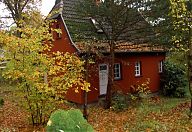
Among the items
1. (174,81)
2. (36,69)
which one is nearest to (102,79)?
(174,81)

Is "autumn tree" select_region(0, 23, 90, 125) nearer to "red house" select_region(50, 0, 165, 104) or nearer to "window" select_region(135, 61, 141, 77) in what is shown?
"red house" select_region(50, 0, 165, 104)

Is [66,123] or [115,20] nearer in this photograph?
[66,123]

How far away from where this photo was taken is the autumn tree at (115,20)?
50.4 ft

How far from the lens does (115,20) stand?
51.9 feet

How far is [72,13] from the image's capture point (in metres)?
19.6

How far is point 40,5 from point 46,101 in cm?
2427

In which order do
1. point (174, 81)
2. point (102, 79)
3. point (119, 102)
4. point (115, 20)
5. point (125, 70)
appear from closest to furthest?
point (115, 20) < point (119, 102) < point (102, 79) < point (125, 70) < point (174, 81)

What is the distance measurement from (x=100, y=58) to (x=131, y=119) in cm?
468

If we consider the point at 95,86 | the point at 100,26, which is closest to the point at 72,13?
the point at 100,26

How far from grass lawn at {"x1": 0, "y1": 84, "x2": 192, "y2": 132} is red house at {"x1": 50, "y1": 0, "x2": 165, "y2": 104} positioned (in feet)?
5.89

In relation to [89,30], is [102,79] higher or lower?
lower

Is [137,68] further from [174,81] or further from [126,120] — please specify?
[126,120]

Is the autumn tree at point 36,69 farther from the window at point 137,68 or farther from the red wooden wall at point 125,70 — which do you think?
the window at point 137,68

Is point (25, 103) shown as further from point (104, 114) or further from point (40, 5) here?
point (40, 5)
